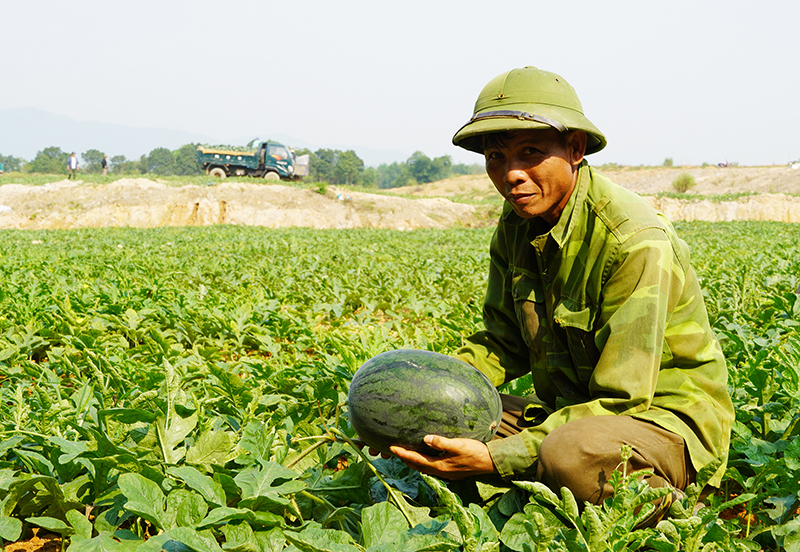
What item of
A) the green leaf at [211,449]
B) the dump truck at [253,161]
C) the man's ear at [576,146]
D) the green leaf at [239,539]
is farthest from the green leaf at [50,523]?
the dump truck at [253,161]

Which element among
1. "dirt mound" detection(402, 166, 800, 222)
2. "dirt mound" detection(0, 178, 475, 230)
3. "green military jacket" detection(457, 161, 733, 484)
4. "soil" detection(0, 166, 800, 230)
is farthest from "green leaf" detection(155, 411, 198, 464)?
"dirt mound" detection(0, 178, 475, 230)

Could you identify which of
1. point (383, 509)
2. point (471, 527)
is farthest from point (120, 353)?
point (471, 527)

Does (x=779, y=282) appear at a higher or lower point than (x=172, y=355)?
higher

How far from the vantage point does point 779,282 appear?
6398 mm

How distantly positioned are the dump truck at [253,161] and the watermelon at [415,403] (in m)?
37.0

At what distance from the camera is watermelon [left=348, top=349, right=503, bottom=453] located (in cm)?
215

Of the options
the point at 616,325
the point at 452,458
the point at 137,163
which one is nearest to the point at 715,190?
the point at 616,325

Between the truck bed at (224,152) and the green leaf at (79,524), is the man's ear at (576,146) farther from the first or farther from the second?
the truck bed at (224,152)

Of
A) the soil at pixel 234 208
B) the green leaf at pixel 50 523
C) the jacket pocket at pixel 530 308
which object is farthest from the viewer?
the soil at pixel 234 208

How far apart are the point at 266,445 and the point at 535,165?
1.39 m

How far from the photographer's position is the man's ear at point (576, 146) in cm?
231

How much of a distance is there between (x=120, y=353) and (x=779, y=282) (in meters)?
6.22

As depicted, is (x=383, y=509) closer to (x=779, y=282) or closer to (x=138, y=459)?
(x=138, y=459)

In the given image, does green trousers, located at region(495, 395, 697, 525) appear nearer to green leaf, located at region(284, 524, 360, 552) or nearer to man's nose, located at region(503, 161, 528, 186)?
green leaf, located at region(284, 524, 360, 552)
